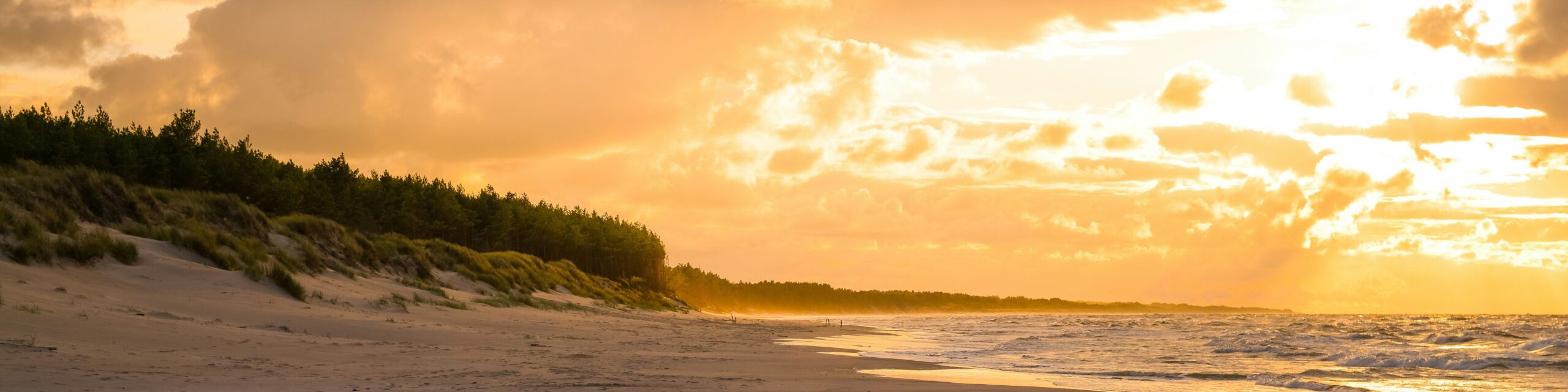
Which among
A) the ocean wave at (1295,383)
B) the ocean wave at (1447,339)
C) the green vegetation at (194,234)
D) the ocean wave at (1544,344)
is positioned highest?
the green vegetation at (194,234)

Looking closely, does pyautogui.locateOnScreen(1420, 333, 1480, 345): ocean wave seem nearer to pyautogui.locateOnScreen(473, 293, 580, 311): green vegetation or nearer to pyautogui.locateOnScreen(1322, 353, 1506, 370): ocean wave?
pyautogui.locateOnScreen(1322, 353, 1506, 370): ocean wave

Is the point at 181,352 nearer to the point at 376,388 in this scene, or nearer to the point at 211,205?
the point at 376,388

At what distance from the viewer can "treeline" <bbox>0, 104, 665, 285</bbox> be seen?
50.4 metres

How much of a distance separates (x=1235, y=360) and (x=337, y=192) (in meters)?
67.5

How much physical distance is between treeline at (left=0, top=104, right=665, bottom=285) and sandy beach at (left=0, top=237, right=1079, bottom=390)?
15.7m

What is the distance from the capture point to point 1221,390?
51.5ft

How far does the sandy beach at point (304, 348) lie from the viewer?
10.6 meters

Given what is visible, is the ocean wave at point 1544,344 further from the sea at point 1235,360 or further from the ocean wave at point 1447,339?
the ocean wave at point 1447,339

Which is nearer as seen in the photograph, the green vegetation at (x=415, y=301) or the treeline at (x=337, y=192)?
the green vegetation at (x=415, y=301)

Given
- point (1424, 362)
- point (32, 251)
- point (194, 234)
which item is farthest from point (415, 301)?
point (1424, 362)

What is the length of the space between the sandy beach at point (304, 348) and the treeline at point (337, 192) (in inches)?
619

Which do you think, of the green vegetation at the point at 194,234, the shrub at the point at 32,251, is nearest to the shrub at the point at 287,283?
the green vegetation at the point at 194,234

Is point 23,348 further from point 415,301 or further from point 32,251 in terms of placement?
point 415,301

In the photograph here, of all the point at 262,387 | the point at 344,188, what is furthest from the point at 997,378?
the point at 344,188
